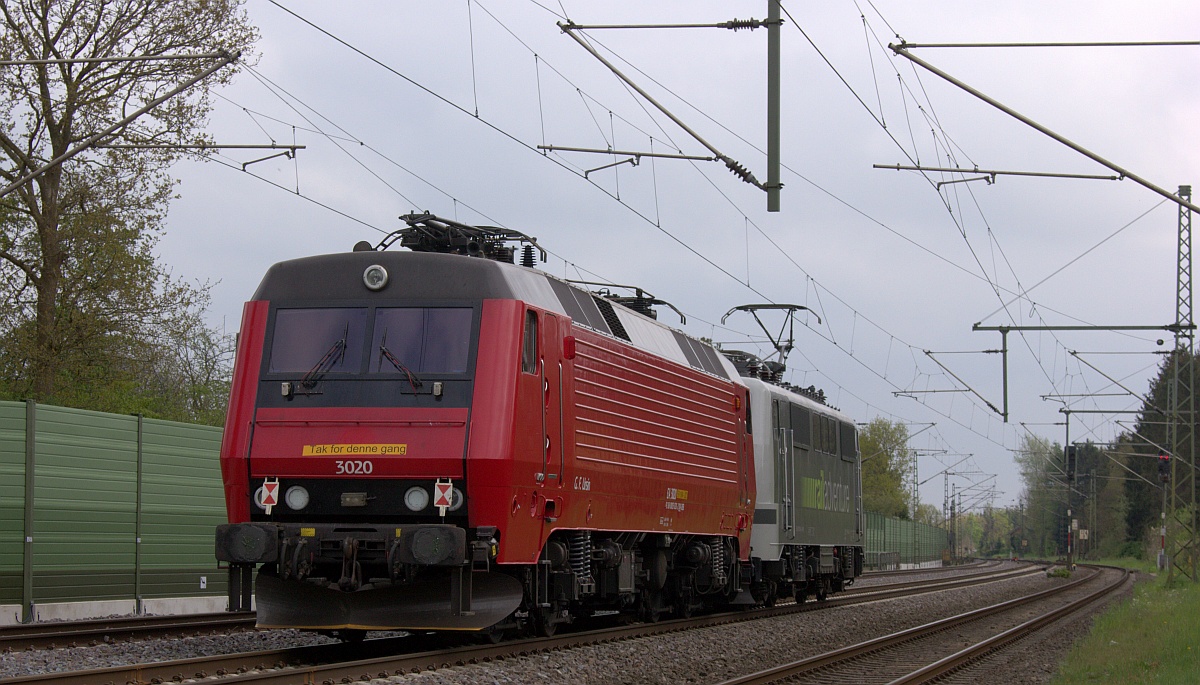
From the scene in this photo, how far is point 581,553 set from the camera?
49.0 feet

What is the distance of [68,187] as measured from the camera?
2950 cm

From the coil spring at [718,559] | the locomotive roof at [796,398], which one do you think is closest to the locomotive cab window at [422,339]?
the coil spring at [718,559]

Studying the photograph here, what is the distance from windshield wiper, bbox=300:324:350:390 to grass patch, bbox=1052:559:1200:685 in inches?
304

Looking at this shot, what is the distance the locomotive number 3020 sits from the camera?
12.6 metres

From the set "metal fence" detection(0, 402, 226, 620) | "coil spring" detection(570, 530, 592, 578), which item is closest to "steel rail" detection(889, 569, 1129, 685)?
"coil spring" detection(570, 530, 592, 578)

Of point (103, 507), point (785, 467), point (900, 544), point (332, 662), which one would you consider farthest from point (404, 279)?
point (900, 544)

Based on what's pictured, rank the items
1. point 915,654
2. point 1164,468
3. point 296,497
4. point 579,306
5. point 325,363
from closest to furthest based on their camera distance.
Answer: point 296,497 < point 325,363 < point 579,306 < point 915,654 < point 1164,468

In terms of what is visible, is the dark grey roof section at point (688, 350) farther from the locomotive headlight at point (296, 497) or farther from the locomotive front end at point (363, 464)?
the locomotive headlight at point (296, 497)

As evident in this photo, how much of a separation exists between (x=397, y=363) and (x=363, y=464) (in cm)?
103

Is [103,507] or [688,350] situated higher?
[688,350]

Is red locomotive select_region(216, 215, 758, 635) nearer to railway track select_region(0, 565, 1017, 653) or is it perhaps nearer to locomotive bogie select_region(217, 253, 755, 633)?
locomotive bogie select_region(217, 253, 755, 633)

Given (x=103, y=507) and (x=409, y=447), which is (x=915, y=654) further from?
(x=103, y=507)

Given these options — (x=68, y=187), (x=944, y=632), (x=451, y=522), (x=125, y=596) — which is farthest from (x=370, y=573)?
(x=68, y=187)

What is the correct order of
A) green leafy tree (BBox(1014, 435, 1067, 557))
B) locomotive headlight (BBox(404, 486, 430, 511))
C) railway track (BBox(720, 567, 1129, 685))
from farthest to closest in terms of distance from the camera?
green leafy tree (BBox(1014, 435, 1067, 557)) < railway track (BBox(720, 567, 1129, 685)) < locomotive headlight (BBox(404, 486, 430, 511))
